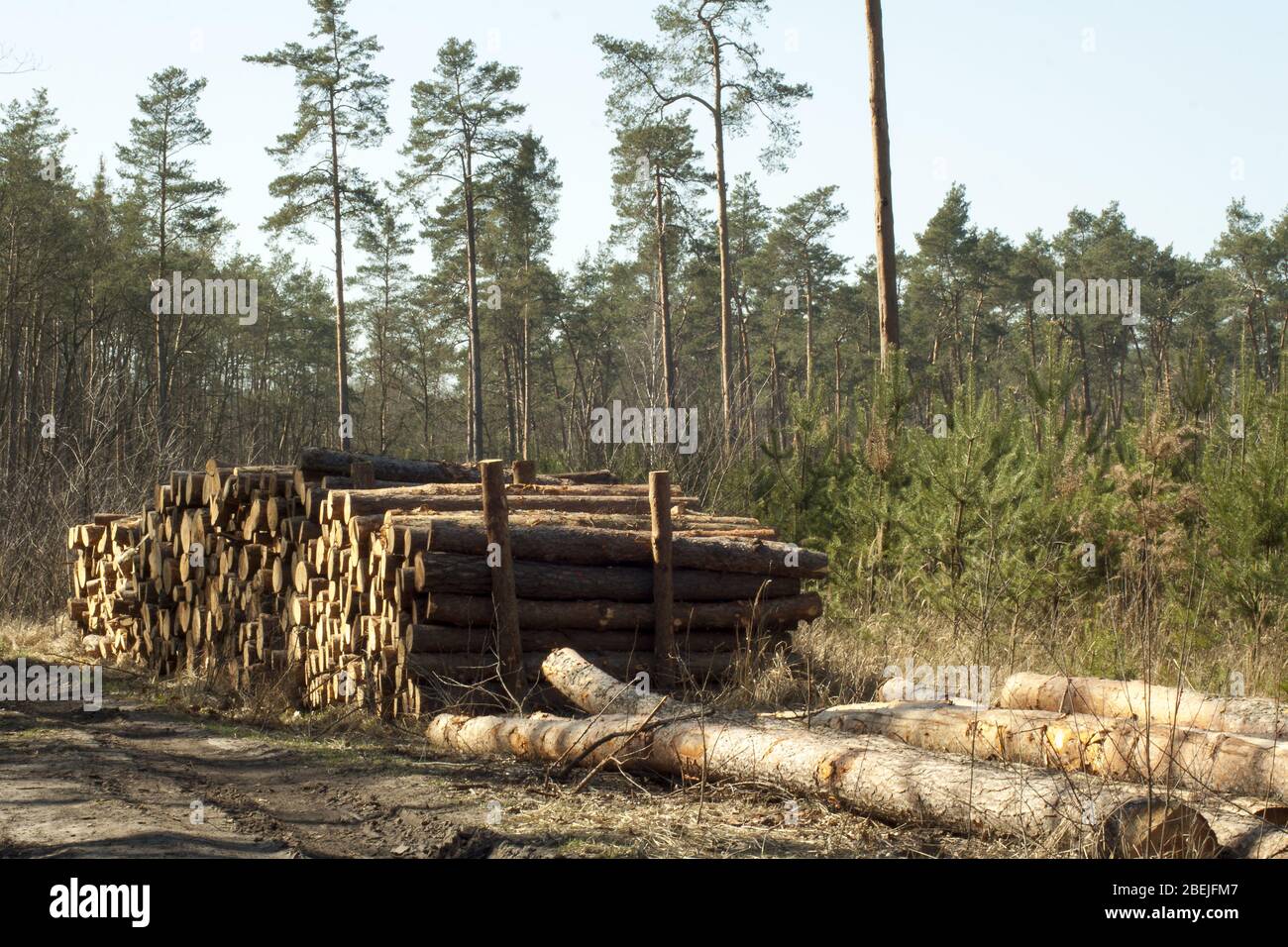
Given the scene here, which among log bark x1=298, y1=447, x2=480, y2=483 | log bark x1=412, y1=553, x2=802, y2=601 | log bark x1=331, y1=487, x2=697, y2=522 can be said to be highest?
log bark x1=298, y1=447, x2=480, y2=483

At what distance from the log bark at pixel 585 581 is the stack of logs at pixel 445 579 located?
0.01m

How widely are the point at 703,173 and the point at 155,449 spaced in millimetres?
19699

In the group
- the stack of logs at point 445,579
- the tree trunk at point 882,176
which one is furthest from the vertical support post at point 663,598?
the tree trunk at point 882,176

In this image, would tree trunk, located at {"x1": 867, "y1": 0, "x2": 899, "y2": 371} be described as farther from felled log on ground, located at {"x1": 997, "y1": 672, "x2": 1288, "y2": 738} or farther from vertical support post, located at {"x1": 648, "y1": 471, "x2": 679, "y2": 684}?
felled log on ground, located at {"x1": 997, "y1": 672, "x2": 1288, "y2": 738}

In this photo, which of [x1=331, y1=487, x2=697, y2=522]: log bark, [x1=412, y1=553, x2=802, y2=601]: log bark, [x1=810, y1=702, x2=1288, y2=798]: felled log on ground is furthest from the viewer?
[x1=331, y1=487, x2=697, y2=522]: log bark

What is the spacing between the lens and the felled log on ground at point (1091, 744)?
5305mm

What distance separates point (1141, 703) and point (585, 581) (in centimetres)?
402

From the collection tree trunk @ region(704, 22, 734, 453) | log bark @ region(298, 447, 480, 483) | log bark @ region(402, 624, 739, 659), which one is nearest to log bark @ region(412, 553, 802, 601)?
log bark @ region(402, 624, 739, 659)

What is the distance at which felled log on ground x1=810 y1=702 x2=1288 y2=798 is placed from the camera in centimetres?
530

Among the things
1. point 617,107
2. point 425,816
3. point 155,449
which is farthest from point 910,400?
point 617,107

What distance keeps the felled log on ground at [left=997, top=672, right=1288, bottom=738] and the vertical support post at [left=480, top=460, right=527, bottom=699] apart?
3.36 metres

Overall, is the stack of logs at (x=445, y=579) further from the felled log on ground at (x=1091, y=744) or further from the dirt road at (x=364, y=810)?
the felled log on ground at (x=1091, y=744)

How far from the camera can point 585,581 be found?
8984 millimetres

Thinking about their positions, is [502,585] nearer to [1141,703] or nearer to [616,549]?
[616,549]
